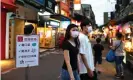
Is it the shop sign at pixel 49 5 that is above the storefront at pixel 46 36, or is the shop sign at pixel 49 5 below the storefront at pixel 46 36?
above

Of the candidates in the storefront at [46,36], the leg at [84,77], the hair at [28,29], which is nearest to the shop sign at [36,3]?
the storefront at [46,36]

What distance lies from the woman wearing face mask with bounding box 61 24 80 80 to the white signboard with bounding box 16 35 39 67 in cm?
130

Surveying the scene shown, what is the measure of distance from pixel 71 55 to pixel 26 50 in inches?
58.6

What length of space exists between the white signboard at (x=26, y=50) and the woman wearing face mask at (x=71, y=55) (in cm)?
130

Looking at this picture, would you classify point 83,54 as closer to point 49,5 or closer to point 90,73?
point 90,73

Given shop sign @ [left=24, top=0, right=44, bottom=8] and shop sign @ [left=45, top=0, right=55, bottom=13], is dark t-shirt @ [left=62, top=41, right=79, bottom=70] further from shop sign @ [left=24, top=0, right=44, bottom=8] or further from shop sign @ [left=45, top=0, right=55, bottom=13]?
shop sign @ [left=45, top=0, right=55, bottom=13]

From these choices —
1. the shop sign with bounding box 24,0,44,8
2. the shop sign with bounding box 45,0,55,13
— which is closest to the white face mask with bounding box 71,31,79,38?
the shop sign with bounding box 24,0,44,8

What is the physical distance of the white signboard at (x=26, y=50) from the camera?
7.29 metres

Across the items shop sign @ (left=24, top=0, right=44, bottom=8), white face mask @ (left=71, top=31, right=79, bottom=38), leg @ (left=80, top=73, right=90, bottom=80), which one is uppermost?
shop sign @ (left=24, top=0, right=44, bottom=8)

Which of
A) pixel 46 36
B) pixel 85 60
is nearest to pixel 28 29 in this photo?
A: pixel 85 60

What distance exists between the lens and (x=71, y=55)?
6.34 metres

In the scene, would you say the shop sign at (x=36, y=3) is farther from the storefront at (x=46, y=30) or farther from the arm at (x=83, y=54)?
the arm at (x=83, y=54)

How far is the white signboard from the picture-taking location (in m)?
7.29

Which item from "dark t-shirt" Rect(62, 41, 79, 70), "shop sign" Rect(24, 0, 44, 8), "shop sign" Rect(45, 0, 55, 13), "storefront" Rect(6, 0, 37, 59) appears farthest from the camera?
"shop sign" Rect(45, 0, 55, 13)
